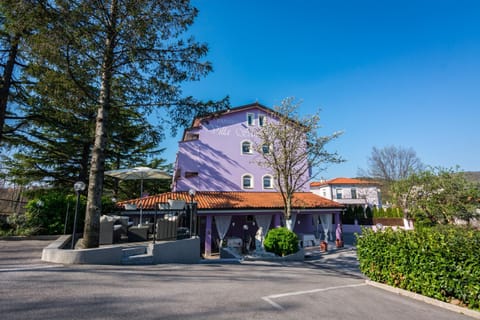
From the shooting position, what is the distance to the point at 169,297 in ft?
13.3

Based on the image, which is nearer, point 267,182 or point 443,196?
point 443,196

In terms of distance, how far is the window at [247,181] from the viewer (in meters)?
19.2

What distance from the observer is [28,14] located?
5691 mm

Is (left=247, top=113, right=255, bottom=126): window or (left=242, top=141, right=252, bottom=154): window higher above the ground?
(left=247, top=113, right=255, bottom=126): window

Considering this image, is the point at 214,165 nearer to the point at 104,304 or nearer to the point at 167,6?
A: the point at 167,6

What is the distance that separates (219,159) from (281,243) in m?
8.63

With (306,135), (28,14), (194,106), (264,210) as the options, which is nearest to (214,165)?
(264,210)

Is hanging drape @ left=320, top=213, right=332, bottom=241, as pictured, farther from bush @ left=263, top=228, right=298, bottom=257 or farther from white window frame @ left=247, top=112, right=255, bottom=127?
white window frame @ left=247, top=112, right=255, bottom=127

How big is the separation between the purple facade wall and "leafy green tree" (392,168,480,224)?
1136cm

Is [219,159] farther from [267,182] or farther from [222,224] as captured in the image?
[222,224]

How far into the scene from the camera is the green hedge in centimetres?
470

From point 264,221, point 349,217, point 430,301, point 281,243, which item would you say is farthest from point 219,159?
point 349,217

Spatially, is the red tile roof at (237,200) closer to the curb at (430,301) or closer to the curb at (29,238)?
the curb at (29,238)

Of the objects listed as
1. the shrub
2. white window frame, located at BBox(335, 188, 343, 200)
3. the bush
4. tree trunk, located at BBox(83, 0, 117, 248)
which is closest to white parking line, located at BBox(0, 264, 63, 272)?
tree trunk, located at BBox(83, 0, 117, 248)
